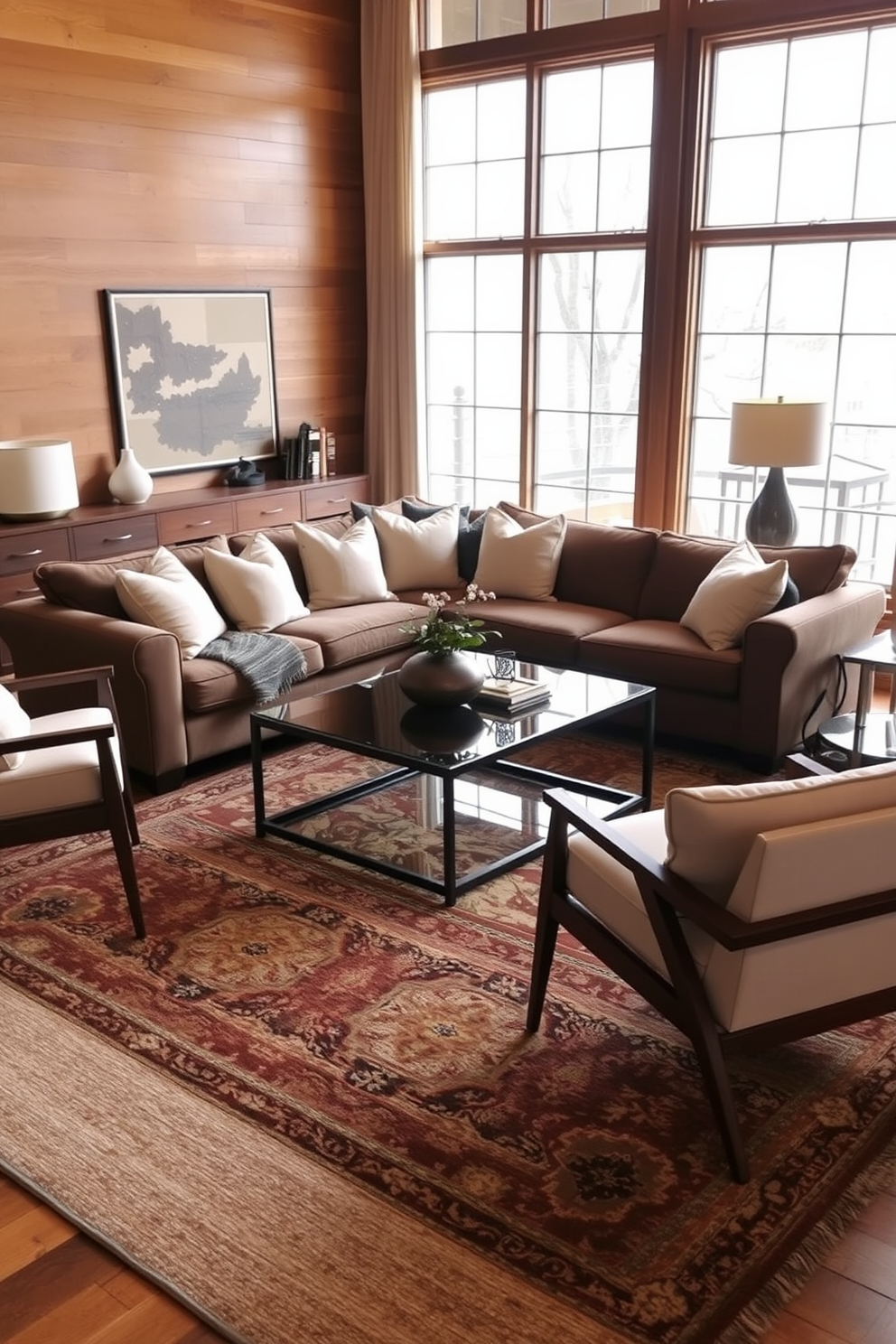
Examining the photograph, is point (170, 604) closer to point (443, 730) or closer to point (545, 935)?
point (443, 730)

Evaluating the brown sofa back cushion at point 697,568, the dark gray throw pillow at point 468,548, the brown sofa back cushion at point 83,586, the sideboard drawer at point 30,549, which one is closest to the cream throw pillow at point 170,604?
the brown sofa back cushion at point 83,586

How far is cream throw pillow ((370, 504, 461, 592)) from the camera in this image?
19.1 feet

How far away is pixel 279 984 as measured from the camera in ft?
10.5

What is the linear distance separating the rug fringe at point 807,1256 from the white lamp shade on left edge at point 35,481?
452 centimetres

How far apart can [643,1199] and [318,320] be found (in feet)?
19.8

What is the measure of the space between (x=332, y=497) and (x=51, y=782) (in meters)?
4.06

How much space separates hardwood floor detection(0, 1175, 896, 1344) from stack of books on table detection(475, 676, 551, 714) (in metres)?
2.14

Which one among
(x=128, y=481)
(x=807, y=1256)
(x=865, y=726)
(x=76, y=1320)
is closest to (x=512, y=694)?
(x=865, y=726)

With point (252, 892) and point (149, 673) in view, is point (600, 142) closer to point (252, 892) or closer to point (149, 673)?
point (149, 673)

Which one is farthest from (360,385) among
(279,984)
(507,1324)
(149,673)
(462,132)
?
(507,1324)

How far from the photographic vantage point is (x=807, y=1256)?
2.26 meters

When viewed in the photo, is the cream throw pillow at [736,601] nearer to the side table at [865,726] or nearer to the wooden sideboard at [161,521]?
the side table at [865,726]

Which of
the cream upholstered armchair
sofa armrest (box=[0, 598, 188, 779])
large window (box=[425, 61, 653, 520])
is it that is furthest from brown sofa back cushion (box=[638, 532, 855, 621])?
the cream upholstered armchair

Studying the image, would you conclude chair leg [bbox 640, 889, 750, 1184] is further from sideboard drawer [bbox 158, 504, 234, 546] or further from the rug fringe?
sideboard drawer [bbox 158, 504, 234, 546]
